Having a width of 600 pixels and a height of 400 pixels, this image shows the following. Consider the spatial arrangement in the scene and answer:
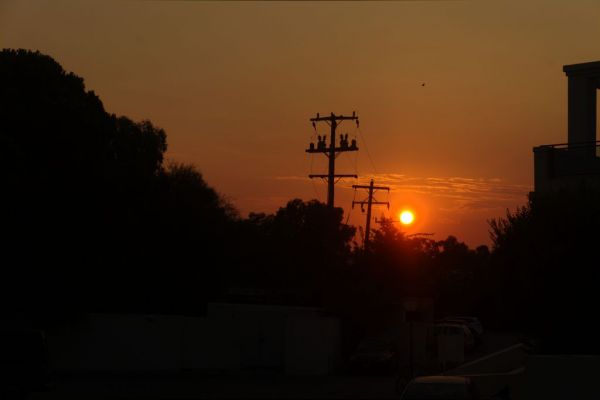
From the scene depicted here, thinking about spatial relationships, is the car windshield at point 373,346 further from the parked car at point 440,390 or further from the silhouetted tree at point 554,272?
the parked car at point 440,390

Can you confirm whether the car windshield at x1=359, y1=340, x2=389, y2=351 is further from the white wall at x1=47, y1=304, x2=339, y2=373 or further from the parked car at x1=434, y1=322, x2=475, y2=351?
the parked car at x1=434, y1=322, x2=475, y2=351

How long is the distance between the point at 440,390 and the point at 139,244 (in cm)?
2531

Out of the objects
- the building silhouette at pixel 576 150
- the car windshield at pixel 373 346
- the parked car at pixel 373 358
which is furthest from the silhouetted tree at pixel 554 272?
the car windshield at pixel 373 346

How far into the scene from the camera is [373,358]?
4088 centimetres

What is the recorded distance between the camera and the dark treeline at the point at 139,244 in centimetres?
2306

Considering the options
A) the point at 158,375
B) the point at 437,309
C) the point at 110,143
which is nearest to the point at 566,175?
the point at 158,375

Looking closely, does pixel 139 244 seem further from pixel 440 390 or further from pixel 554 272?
pixel 440 390

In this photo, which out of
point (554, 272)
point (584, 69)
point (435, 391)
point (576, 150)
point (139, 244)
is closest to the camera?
point (435, 391)

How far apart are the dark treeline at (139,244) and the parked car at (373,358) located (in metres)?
3.22

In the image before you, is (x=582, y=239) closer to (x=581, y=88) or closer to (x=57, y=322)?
(x=581, y=88)

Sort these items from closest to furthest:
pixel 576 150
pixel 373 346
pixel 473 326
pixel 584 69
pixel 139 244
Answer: pixel 576 150 < pixel 584 69 < pixel 139 244 < pixel 373 346 < pixel 473 326

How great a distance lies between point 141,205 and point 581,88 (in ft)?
70.0

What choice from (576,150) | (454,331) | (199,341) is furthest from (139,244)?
(576,150)

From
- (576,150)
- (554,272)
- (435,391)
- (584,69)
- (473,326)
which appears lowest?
(473,326)
